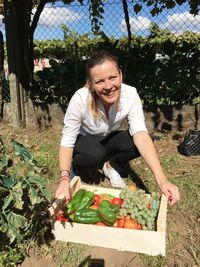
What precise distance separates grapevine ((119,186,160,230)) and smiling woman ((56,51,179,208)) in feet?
0.88

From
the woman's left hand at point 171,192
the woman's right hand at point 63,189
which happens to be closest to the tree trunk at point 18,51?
the woman's right hand at point 63,189

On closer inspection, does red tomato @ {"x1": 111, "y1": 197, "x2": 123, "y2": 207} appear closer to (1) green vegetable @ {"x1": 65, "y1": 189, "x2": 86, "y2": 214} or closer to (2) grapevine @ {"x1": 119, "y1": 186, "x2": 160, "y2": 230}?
(2) grapevine @ {"x1": 119, "y1": 186, "x2": 160, "y2": 230}

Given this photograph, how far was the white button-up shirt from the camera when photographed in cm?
308

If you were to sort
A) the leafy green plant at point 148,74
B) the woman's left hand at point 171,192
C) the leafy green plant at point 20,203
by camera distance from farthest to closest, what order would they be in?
the leafy green plant at point 148,74 → the woman's left hand at point 171,192 → the leafy green plant at point 20,203

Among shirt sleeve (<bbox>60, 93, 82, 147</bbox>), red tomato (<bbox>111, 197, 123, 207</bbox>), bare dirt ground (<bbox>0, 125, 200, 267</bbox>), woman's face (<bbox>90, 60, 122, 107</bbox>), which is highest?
woman's face (<bbox>90, 60, 122, 107</bbox>)

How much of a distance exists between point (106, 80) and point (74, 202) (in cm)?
97

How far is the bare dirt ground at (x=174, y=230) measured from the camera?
101 inches

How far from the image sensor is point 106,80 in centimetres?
281

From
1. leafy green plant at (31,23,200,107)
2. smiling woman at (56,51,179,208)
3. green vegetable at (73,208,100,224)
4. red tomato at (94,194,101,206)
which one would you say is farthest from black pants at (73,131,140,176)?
leafy green plant at (31,23,200,107)

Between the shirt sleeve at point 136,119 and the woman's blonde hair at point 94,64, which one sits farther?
the shirt sleeve at point 136,119

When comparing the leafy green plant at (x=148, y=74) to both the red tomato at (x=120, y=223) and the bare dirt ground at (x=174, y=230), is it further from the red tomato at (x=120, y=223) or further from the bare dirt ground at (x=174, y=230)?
the red tomato at (x=120, y=223)

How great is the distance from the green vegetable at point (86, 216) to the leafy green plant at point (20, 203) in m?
0.22

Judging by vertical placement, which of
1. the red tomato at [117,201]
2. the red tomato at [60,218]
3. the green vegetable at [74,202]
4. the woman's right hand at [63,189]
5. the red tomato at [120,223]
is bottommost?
the red tomato at [120,223]

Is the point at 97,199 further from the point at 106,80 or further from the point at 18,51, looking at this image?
the point at 18,51
